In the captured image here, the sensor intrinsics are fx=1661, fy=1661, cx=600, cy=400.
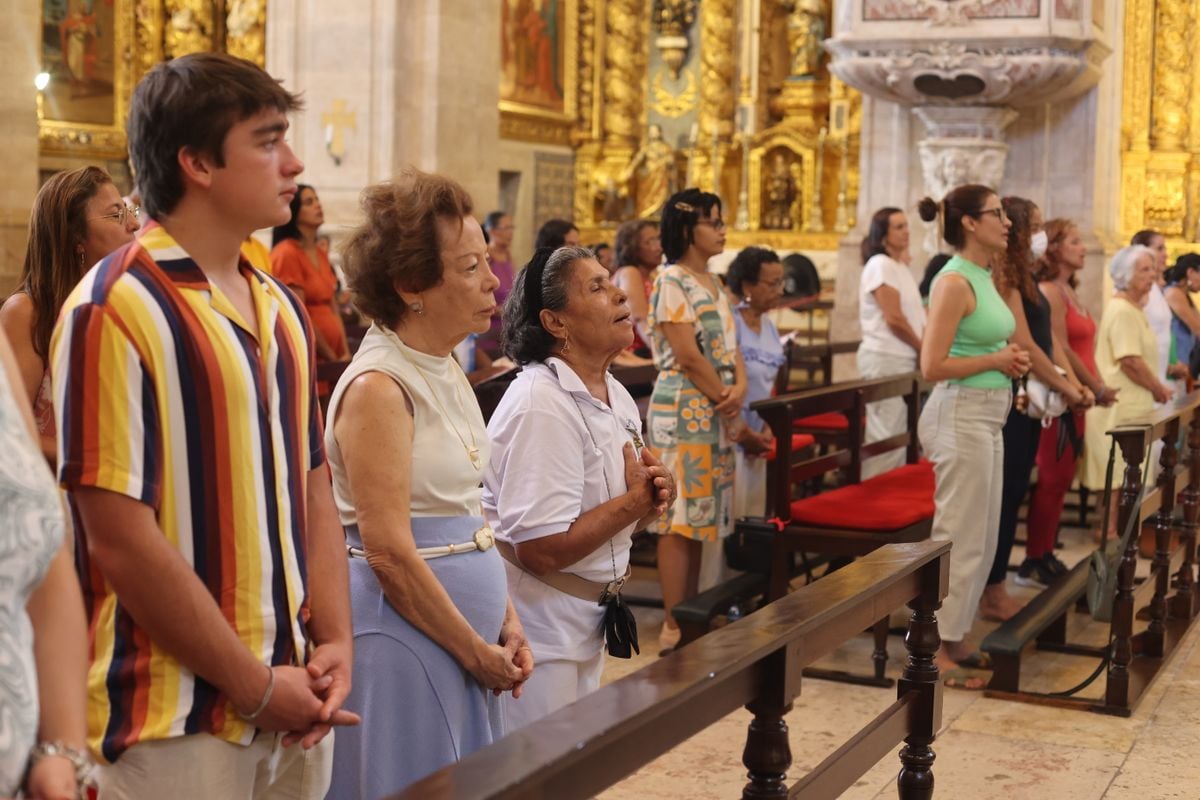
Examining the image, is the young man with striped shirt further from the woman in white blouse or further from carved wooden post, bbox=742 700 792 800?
the woman in white blouse

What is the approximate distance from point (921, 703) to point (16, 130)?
262 inches

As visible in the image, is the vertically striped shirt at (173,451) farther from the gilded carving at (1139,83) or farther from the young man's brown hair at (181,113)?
the gilded carving at (1139,83)

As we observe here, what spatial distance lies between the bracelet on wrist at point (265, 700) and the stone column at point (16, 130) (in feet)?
22.7

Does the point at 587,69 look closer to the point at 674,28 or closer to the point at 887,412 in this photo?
the point at 674,28

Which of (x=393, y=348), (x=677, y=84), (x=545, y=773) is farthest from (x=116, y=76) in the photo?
(x=545, y=773)

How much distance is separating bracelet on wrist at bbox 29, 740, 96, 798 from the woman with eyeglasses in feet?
5.57

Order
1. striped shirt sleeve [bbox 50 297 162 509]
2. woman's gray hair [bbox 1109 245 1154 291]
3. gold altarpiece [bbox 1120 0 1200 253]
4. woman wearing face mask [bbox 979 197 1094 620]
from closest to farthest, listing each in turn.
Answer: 1. striped shirt sleeve [bbox 50 297 162 509]
2. woman wearing face mask [bbox 979 197 1094 620]
3. woman's gray hair [bbox 1109 245 1154 291]
4. gold altarpiece [bbox 1120 0 1200 253]

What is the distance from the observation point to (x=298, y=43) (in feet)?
38.6

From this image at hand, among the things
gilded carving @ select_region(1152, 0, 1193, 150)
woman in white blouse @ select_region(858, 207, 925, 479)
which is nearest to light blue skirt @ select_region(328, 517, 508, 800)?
woman in white blouse @ select_region(858, 207, 925, 479)

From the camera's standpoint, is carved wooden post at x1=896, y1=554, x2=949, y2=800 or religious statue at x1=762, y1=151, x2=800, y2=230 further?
religious statue at x1=762, y1=151, x2=800, y2=230

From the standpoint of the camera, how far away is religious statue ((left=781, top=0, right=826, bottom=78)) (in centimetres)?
1566

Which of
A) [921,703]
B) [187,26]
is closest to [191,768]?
[921,703]

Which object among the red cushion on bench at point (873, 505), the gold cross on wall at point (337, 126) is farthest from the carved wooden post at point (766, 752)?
the gold cross on wall at point (337, 126)

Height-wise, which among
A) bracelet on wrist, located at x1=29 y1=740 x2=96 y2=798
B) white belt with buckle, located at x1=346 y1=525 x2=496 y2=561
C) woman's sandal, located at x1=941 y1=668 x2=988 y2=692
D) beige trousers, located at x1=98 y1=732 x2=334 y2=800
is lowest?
woman's sandal, located at x1=941 y1=668 x2=988 y2=692
